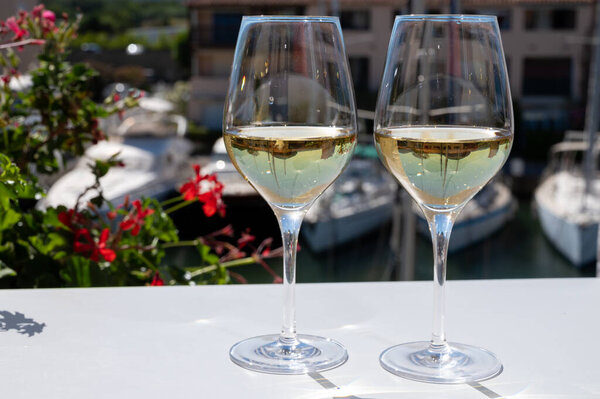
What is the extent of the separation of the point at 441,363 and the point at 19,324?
0.85 ft

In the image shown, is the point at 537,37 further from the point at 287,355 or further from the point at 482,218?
the point at 287,355

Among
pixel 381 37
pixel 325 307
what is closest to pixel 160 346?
pixel 325 307

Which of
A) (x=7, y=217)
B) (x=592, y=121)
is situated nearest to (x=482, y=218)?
(x=592, y=121)

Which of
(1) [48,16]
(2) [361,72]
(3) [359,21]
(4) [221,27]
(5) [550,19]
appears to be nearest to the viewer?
(1) [48,16]

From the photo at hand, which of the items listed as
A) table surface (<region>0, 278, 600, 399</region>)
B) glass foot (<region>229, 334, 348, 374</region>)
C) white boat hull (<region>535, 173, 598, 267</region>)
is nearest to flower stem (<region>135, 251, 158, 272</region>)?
table surface (<region>0, 278, 600, 399</region>)

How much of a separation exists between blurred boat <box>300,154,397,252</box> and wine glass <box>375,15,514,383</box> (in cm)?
1118

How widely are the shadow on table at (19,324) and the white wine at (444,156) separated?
9.4 inches

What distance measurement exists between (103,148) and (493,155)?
1276 centimetres

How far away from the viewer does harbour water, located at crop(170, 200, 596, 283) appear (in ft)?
39.0

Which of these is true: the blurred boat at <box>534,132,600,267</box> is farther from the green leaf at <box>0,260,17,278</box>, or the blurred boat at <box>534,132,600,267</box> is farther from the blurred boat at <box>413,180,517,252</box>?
the green leaf at <box>0,260,17,278</box>

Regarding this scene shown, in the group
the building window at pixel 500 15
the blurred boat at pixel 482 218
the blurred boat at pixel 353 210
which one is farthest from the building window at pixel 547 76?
the blurred boat at pixel 353 210

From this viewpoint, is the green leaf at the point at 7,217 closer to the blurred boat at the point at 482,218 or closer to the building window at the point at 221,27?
the blurred boat at the point at 482,218

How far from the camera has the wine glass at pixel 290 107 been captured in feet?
1.52

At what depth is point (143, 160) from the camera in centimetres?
1305
